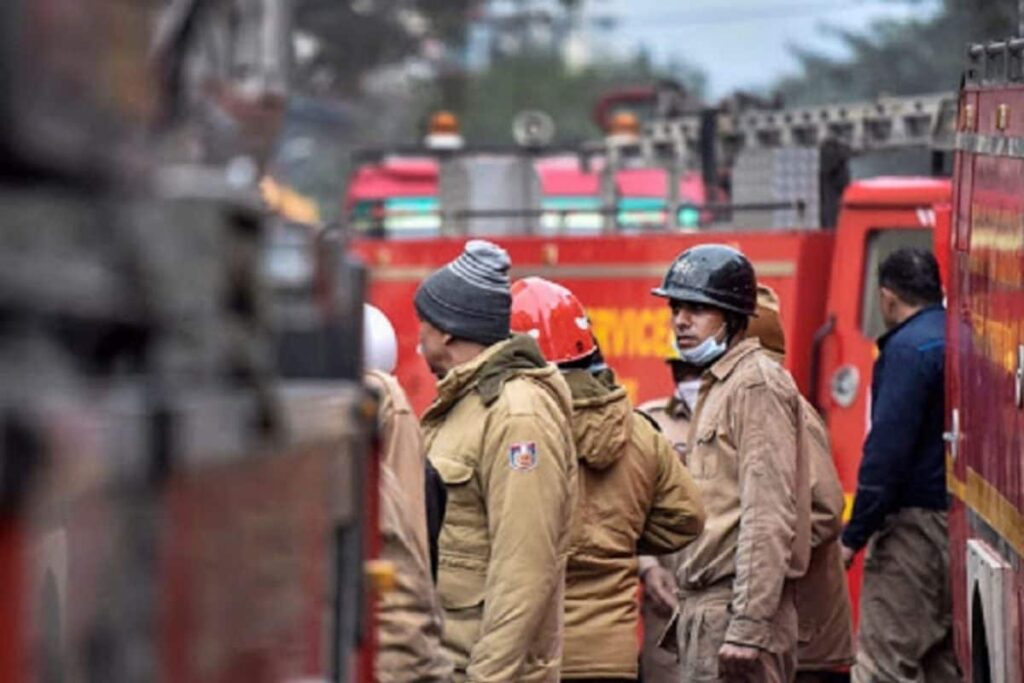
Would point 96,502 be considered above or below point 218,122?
below

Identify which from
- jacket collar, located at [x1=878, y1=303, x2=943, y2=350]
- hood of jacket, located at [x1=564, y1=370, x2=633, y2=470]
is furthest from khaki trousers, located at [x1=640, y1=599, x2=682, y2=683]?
jacket collar, located at [x1=878, y1=303, x2=943, y2=350]

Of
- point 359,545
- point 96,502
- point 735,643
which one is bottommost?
point 735,643

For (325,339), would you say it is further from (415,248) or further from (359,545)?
(415,248)

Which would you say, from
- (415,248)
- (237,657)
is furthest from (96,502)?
(415,248)

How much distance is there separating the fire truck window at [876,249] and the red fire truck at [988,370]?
324cm

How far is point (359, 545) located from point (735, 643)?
377cm

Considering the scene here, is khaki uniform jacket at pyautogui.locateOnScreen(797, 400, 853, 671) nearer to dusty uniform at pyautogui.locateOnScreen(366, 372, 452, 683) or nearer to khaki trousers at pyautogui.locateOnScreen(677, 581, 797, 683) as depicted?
khaki trousers at pyautogui.locateOnScreen(677, 581, 797, 683)

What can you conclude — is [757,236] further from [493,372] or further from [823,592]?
[493,372]

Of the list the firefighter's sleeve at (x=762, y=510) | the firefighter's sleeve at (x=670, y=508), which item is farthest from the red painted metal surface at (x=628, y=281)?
the firefighter's sleeve at (x=670, y=508)

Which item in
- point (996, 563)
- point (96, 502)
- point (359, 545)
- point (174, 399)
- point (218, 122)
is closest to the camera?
point (96, 502)

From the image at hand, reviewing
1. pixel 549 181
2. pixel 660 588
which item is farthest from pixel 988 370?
pixel 549 181

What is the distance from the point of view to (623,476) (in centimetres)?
778

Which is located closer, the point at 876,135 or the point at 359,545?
the point at 359,545

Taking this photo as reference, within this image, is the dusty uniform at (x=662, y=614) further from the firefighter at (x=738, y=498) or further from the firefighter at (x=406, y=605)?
the firefighter at (x=406, y=605)
